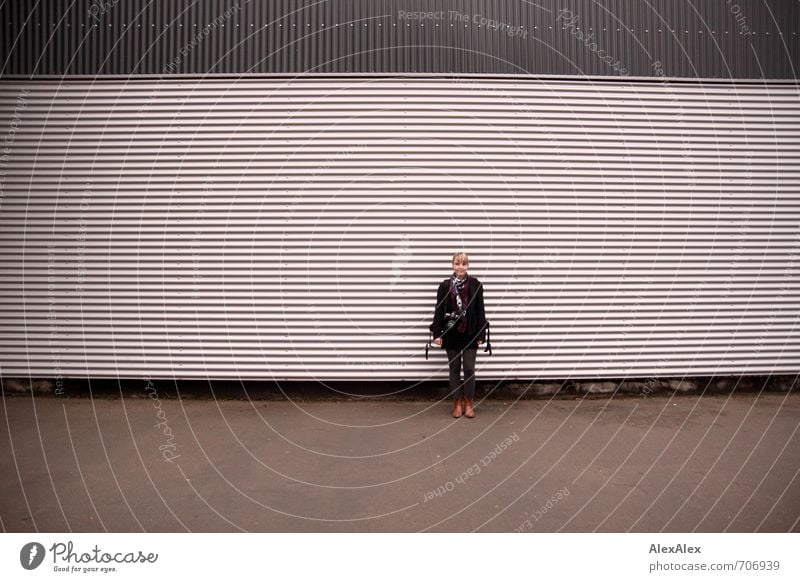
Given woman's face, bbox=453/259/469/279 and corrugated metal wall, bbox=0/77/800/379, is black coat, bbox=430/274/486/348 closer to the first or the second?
woman's face, bbox=453/259/469/279

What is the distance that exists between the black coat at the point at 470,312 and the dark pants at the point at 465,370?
0.48 feet

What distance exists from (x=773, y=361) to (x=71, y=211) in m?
11.0

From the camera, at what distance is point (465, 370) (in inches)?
299

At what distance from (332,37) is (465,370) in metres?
5.27

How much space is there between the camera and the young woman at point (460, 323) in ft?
24.5

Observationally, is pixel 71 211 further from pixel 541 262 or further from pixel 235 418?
pixel 541 262

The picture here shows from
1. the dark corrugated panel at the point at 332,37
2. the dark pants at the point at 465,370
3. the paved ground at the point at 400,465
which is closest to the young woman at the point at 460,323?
the dark pants at the point at 465,370

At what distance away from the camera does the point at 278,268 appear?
8438mm

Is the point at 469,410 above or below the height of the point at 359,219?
below

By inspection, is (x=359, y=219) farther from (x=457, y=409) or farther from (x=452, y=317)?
(x=457, y=409)

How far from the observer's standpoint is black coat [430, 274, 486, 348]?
746 centimetres

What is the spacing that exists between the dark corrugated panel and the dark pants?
4.20 m

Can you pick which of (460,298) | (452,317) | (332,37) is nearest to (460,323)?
(452,317)

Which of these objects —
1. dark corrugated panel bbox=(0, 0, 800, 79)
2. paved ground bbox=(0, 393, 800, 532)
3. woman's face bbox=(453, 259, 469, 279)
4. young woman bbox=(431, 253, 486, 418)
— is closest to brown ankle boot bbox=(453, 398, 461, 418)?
young woman bbox=(431, 253, 486, 418)
